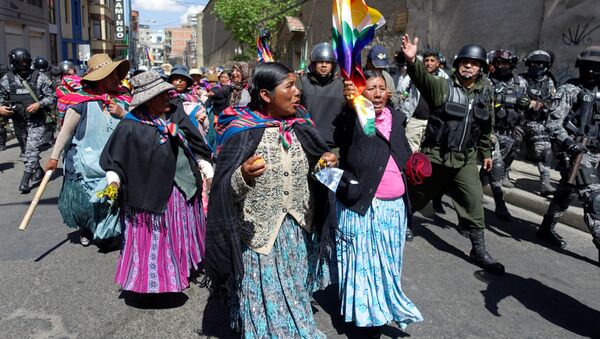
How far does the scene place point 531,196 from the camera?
695 cm

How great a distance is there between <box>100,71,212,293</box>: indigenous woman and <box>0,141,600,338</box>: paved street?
1.03ft

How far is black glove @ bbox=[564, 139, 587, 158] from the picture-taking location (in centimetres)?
419

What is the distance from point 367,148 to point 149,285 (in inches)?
75.4

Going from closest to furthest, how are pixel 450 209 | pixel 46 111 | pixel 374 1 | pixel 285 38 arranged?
1. pixel 450 209
2. pixel 46 111
3. pixel 374 1
4. pixel 285 38

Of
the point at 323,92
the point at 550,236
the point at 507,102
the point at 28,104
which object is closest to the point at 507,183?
the point at 507,102

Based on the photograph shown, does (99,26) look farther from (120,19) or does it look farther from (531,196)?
(531,196)

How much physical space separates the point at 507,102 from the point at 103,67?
4992 mm

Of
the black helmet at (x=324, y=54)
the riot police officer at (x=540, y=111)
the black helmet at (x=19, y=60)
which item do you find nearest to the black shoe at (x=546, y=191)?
the riot police officer at (x=540, y=111)

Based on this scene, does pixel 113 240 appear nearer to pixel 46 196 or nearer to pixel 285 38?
pixel 46 196

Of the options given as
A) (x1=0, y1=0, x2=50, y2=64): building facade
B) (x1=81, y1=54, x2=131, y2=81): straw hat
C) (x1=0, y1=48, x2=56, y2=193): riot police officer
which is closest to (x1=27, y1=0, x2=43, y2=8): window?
(x1=0, y1=0, x2=50, y2=64): building facade

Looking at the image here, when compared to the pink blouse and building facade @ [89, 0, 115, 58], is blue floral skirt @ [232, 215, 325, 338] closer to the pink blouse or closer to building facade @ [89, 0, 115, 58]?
the pink blouse

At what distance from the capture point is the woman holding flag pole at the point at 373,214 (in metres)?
3.06

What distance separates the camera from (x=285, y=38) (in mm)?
27797

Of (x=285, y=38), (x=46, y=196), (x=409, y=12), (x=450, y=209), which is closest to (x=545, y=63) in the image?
(x=450, y=209)
